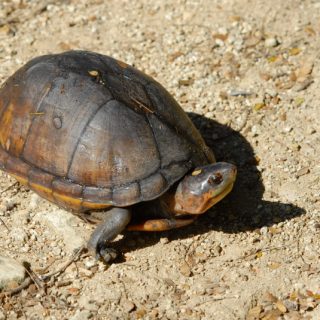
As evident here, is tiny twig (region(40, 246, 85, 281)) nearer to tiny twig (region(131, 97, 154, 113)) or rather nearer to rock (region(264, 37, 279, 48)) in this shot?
tiny twig (region(131, 97, 154, 113))

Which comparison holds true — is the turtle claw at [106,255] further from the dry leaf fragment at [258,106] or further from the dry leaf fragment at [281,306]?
the dry leaf fragment at [258,106]

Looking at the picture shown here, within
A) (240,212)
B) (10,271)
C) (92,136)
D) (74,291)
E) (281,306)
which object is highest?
(92,136)

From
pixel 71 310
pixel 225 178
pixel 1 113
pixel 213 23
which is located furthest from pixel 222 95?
pixel 71 310

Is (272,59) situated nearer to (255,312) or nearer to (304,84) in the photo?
(304,84)

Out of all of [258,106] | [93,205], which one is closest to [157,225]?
[93,205]

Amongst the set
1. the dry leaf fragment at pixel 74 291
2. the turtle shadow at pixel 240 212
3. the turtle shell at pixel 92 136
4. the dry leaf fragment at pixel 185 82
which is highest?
the turtle shell at pixel 92 136

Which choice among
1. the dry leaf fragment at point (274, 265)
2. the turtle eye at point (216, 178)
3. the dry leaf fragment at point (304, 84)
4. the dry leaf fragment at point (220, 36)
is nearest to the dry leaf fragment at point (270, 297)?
the dry leaf fragment at point (274, 265)
